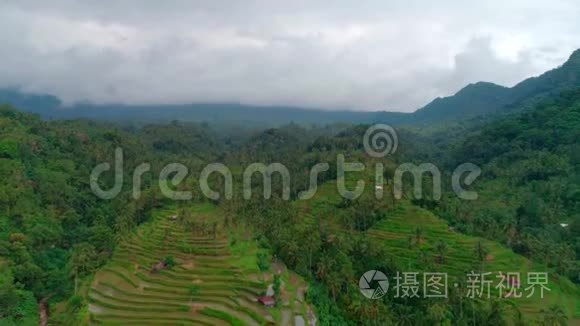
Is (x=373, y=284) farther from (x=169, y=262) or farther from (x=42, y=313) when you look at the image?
(x=42, y=313)

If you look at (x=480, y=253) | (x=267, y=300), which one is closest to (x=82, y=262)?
(x=267, y=300)

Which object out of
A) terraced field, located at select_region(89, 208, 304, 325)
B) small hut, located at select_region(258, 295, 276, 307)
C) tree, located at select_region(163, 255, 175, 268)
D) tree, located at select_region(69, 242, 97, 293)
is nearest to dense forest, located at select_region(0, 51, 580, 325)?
tree, located at select_region(69, 242, 97, 293)

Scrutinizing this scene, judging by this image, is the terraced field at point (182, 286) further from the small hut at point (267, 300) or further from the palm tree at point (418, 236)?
the palm tree at point (418, 236)

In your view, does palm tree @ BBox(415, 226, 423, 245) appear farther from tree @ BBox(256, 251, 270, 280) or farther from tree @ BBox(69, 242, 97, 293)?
tree @ BBox(69, 242, 97, 293)

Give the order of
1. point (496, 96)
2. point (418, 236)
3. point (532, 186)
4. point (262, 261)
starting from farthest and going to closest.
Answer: point (496, 96) < point (532, 186) < point (418, 236) < point (262, 261)

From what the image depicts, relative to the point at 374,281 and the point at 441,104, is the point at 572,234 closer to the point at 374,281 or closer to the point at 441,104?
the point at 374,281

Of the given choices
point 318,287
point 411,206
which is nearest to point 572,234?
point 411,206
